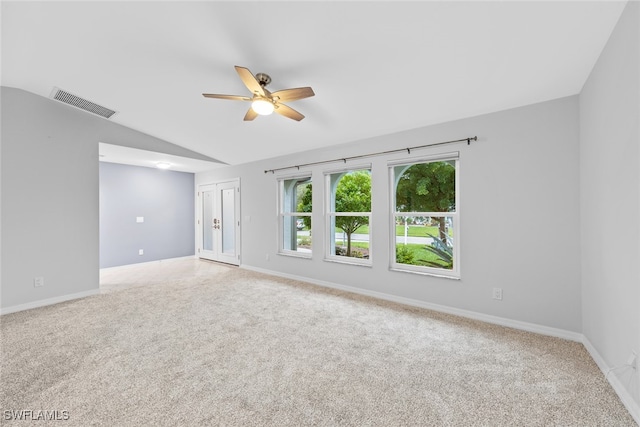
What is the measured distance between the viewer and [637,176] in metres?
1.44

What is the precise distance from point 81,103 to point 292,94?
3.23 metres

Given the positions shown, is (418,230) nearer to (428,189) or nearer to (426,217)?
(426,217)

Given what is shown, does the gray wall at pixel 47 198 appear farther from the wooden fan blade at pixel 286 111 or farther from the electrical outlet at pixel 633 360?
the electrical outlet at pixel 633 360

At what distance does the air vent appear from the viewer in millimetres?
3272

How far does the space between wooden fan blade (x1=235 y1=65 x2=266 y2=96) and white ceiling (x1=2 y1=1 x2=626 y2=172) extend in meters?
0.35

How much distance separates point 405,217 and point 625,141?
7.05ft

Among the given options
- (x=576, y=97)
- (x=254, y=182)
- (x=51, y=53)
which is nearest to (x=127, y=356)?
(x=51, y=53)

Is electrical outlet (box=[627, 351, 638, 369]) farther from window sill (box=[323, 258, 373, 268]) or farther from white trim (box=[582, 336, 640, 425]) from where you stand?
window sill (box=[323, 258, 373, 268])

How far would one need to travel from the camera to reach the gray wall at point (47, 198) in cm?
316

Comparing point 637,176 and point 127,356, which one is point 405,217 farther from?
point 127,356

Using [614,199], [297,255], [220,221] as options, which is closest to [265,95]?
[614,199]

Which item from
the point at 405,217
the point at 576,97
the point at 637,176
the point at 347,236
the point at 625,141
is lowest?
the point at 347,236

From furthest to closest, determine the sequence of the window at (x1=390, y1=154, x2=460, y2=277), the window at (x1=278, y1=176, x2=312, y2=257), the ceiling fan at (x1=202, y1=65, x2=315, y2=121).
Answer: the window at (x1=278, y1=176, x2=312, y2=257) < the window at (x1=390, y1=154, x2=460, y2=277) < the ceiling fan at (x1=202, y1=65, x2=315, y2=121)

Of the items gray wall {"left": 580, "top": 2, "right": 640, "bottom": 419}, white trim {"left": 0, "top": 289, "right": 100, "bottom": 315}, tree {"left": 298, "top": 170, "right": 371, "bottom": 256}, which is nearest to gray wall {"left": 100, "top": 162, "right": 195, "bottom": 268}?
white trim {"left": 0, "top": 289, "right": 100, "bottom": 315}
